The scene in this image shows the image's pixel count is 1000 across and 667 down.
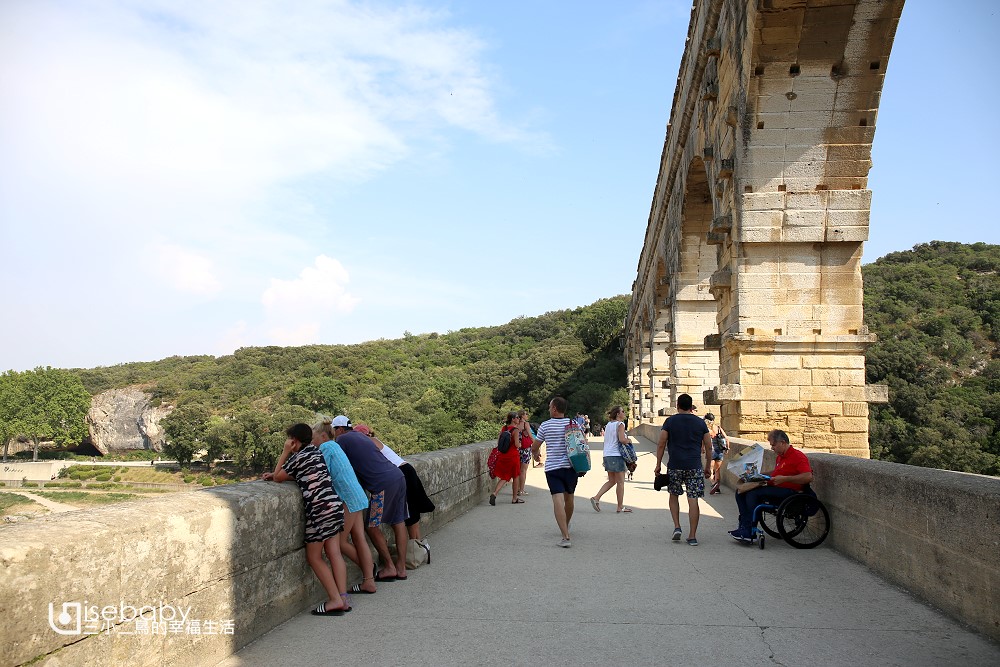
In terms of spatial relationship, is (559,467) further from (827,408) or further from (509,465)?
(827,408)

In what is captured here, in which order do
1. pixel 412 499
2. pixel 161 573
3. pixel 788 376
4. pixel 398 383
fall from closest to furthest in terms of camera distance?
pixel 161 573 → pixel 412 499 → pixel 788 376 → pixel 398 383

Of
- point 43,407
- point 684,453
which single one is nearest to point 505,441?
point 684,453

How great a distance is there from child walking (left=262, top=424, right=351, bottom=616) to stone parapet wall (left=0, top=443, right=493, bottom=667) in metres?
0.07

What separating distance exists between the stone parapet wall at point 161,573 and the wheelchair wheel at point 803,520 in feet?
12.3

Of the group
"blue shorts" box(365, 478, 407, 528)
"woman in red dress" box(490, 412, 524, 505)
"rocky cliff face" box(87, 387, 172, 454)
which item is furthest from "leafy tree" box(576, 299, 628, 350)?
"blue shorts" box(365, 478, 407, 528)

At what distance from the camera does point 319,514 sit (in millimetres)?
4180

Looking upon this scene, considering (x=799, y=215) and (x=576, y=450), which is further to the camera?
(x=799, y=215)

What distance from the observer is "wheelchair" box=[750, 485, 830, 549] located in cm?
602

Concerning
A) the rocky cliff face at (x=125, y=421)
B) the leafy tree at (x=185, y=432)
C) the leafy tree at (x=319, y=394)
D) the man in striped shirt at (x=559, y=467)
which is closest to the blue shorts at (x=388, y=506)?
the man in striped shirt at (x=559, y=467)

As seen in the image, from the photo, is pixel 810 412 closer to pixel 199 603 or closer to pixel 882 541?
pixel 882 541

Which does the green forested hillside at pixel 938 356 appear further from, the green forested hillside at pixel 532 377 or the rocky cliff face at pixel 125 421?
the rocky cliff face at pixel 125 421

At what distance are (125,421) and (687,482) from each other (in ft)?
238

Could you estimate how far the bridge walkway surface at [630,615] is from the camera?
351cm

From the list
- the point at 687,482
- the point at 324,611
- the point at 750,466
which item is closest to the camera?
the point at 324,611
